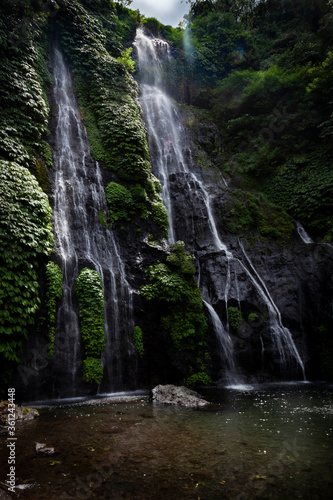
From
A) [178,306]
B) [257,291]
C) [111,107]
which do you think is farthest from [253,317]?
[111,107]

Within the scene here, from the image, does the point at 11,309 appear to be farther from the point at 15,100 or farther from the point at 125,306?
the point at 15,100

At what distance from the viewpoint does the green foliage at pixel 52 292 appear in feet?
25.3

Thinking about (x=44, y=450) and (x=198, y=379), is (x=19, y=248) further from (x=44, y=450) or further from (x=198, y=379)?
(x=198, y=379)

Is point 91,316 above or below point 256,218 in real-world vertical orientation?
below

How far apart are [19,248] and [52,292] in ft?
5.00

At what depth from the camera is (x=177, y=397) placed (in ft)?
23.2

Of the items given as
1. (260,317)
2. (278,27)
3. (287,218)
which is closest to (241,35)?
(278,27)

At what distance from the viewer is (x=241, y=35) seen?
934 inches

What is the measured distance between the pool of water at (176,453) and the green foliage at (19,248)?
197 cm

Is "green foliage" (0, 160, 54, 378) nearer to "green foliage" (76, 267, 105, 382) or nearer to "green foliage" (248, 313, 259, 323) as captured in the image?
"green foliage" (76, 267, 105, 382)

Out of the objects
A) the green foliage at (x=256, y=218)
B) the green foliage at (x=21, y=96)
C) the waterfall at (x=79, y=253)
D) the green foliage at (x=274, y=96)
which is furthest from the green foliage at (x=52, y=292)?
the green foliage at (x=274, y=96)

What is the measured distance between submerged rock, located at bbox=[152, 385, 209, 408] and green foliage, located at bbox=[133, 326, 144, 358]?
1.56 meters

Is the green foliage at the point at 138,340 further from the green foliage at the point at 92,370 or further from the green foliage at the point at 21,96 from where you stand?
the green foliage at the point at 21,96

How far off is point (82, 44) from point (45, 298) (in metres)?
15.6
